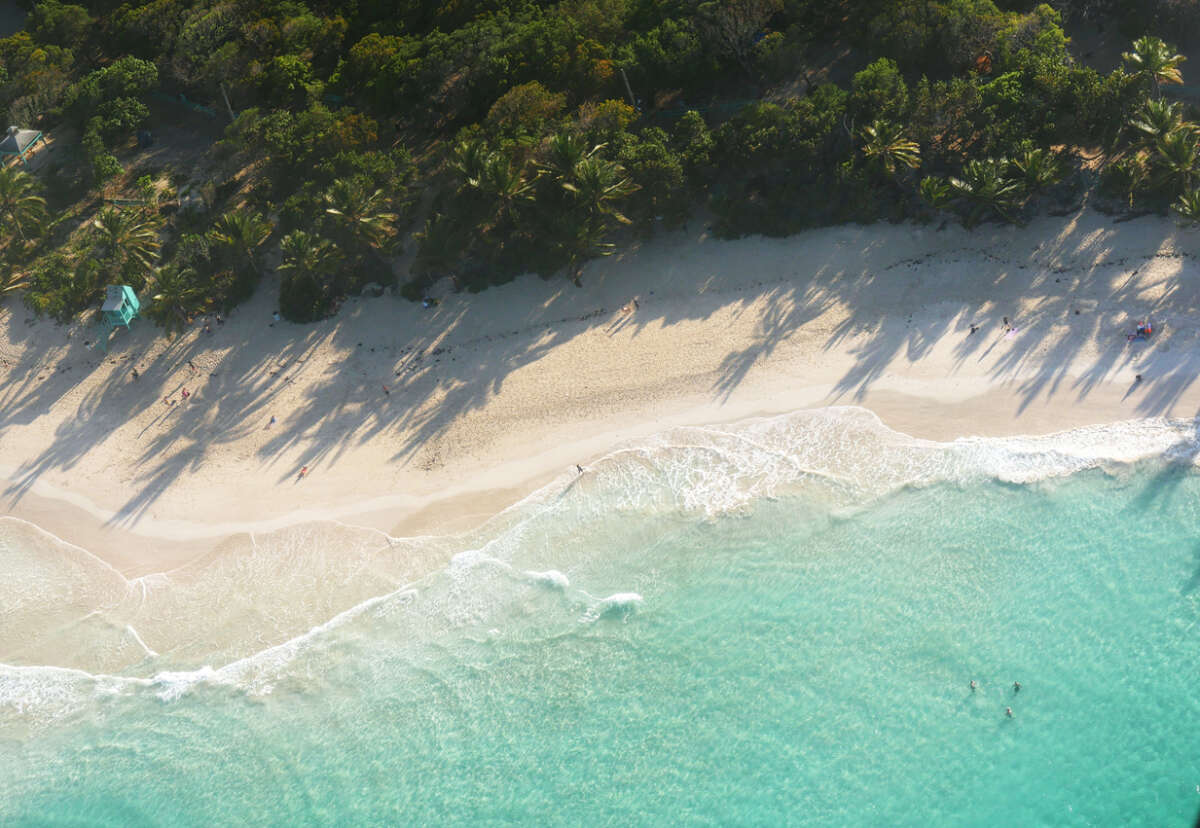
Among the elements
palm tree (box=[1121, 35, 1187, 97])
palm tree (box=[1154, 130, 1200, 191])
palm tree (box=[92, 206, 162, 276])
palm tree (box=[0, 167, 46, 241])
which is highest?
palm tree (box=[0, 167, 46, 241])

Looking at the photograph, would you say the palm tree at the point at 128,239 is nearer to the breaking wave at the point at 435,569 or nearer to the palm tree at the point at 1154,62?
the breaking wave at the point at 435,569

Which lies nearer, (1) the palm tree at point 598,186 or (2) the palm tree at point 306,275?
(1) the palm tree at point 598,186

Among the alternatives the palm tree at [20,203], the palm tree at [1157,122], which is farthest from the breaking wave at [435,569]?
the palm tree at [20,203]

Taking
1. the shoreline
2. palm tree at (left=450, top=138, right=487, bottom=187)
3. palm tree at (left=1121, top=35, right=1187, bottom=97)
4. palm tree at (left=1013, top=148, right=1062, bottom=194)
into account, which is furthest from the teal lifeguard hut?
palm tree at (left=1121, top=35, right=1187, bottom=97)

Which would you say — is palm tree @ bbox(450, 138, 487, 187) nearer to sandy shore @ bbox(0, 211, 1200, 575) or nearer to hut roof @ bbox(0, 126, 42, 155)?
sandy shore @ bbox(0, 211, 1200, 575)

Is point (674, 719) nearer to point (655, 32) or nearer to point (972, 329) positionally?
point (972, 329)

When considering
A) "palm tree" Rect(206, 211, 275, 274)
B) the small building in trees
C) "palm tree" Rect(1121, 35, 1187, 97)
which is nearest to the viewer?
"palm tree" Rect(1121, 35, 1187, 97)

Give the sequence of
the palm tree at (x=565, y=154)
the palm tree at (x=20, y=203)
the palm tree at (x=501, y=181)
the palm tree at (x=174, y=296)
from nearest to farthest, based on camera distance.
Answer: the palm tree at (x=565, y=154), the palm tree at (x=501, y=181), the palm tree at (x=174, y=296), the palm tree at (x=20, y=203)
